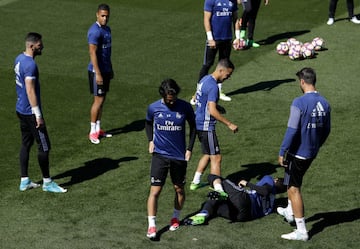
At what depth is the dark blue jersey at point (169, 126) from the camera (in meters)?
12.1

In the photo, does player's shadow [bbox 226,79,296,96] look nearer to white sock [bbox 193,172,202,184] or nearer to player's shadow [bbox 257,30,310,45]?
player's shadow [bbox 257,30,310,45]

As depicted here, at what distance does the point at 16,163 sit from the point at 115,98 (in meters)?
4.12

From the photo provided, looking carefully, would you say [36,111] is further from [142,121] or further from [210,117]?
[142,121]

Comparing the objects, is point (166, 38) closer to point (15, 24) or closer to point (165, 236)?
point (15, 24)

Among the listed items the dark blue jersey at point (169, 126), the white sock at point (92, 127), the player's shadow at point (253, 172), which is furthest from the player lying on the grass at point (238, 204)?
the white sock at point (92, 127)

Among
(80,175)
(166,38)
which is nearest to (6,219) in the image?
(80,175)

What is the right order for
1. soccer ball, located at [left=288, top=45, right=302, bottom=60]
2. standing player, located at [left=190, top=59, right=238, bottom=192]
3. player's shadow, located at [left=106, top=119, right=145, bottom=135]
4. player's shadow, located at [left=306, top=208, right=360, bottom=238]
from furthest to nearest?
soccer ball, located at [left=288, top=45, right=302, bottom=60]
player's shadow, located at [left=106, top=119, right=145, bottom=135]
standing player, located at [left=190, top=59, right=238, bottom=192]
player's shadow, located at [left=306, top=208, right=360, bottom=238]

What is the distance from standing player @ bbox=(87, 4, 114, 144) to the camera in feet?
53.3

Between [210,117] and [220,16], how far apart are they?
17.4 ft

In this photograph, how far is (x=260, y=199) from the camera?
43.0 ft

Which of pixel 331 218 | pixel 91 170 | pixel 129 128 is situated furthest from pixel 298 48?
pixel 331 218

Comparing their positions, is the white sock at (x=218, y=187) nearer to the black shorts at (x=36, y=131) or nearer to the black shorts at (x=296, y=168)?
the black shorts at (x=296, y=168)

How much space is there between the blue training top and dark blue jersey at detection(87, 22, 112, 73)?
558 centimetres

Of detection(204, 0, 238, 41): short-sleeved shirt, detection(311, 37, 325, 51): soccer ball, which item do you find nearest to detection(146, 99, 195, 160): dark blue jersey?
detection(204, 0, 238, 41): short-sleeved shirt
